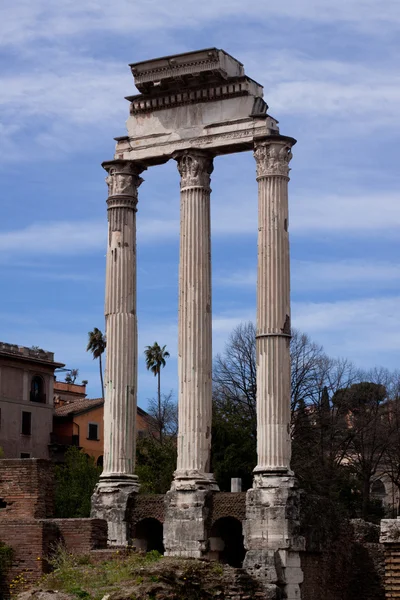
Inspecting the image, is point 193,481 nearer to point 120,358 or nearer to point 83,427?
point 120,358

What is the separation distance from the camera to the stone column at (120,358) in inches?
1508

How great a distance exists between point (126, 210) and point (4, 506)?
40.1ft

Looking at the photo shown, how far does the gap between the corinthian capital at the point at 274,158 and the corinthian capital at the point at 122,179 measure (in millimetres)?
4484

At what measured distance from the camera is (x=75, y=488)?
54.2m

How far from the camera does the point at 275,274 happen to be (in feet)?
121

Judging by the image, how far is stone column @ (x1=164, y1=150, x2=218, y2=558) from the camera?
36.5 m

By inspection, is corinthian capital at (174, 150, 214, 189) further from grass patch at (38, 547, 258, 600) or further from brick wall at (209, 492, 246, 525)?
grass patch at (38, 547, 258, 600)

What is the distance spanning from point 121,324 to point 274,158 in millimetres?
6689

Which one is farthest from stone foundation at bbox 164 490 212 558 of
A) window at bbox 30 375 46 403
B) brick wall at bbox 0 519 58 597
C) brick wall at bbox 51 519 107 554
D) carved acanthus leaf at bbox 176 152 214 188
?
window at bbox 30 375 46 403

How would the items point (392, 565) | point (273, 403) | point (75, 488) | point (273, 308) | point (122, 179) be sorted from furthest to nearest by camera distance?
point (75, 488), point (122, 179), point (273, 308), point (273, 403), point (392, 565)

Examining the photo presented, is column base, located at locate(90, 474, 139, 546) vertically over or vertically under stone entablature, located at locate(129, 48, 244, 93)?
under

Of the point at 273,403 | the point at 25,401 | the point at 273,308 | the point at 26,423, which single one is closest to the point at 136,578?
the point at 273,403

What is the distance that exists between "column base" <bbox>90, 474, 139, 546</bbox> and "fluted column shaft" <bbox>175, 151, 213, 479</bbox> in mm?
1802

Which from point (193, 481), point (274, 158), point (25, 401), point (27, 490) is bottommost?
point (27, 490)
